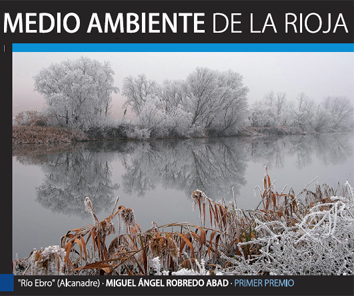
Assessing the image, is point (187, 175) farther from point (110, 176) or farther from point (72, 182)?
point (72, 182)

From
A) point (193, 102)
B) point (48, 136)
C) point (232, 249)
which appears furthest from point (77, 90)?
point (232, 249)

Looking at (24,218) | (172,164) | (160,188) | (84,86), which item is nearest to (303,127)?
(172,164)

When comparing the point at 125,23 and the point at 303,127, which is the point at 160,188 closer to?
the point at 125,23

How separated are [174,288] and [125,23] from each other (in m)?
1.38

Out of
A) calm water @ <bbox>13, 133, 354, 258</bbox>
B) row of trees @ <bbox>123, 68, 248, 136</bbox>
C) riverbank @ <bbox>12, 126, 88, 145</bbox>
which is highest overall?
row of trees @ <bbox>123, 68, 248, 136</bbox>

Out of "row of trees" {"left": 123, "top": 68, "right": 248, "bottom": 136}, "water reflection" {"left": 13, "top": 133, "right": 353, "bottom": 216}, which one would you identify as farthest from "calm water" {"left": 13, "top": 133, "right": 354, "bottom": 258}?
"row of trees" {"left": 123, "top": 68, "right": 248, "bottom": 136}

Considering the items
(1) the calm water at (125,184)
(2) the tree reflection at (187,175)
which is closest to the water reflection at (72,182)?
(1) the calm water at (125,184)

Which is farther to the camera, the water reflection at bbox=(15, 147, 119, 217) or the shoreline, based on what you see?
the shoreline

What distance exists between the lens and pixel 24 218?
429 cm

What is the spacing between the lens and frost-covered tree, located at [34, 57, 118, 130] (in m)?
12.9

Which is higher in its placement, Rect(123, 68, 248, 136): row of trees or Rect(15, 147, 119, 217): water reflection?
Rect(123, 68, 248, 136): row of trees

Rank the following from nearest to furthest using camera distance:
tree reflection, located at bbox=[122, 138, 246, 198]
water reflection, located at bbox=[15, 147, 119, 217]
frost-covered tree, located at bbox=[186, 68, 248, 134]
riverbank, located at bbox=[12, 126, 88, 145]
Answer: water reflection, located at bbox=[15, 147, 119, 217], tree reflection, located at bbox=[122, 138, 246, 198], riverbank, located at bbox=[12, 126, 88, 145], frost-covered tree, located at bbox=[186, 68, 248, 134]

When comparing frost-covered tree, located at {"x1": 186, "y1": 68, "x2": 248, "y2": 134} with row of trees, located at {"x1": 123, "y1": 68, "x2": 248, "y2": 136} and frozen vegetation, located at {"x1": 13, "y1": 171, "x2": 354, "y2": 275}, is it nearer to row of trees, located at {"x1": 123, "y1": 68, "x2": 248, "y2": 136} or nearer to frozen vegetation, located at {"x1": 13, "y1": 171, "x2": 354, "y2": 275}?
row of trees, located at {"x1": 123, "y1": 68, "x2": 248, "y2": 136}

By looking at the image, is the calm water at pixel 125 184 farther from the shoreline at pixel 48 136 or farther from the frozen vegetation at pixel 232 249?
the frozen vegetation at pixel 232 249
